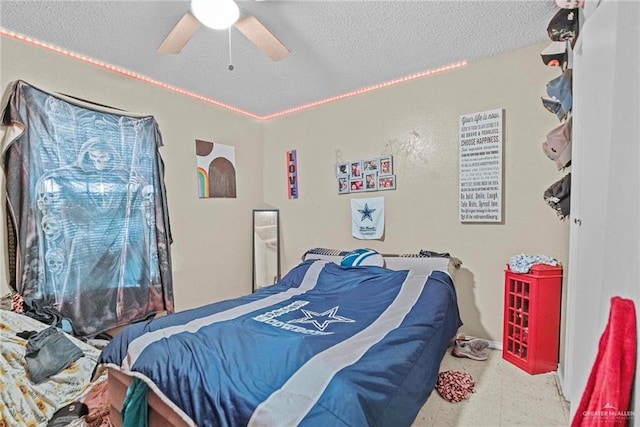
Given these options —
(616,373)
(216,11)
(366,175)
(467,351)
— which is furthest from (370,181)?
(616,373)

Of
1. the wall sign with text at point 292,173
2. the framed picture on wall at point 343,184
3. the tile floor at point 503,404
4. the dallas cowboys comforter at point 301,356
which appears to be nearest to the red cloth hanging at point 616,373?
the dallas cowboys comforter at point 301,356

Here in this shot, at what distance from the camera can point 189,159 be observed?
320 cm

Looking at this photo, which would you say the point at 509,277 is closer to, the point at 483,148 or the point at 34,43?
the point at 483,148

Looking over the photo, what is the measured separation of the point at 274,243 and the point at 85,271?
1991 millimetres

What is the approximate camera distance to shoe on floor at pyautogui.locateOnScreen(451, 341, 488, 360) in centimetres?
234

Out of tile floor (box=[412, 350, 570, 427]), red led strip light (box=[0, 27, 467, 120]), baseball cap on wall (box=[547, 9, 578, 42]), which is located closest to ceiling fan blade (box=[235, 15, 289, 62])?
red led strip light (box=[0, 27, 467, 120])

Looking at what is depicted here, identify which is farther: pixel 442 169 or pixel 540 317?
pixel 442 169

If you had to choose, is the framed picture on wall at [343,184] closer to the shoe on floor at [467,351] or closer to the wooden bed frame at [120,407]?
the shoe on floor at [467,351]

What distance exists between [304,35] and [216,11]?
78cm

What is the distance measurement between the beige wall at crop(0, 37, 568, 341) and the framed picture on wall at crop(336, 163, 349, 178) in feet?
0.34

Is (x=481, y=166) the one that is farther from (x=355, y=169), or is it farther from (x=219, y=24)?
(x=219, y=24)

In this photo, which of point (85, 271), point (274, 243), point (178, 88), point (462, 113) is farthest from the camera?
point (274, 243)

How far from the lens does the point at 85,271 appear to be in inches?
94.3

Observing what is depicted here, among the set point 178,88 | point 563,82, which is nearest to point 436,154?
point 563,82
